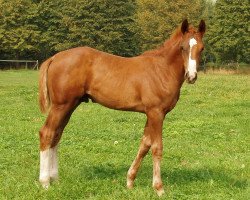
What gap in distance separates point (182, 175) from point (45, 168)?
235 cm

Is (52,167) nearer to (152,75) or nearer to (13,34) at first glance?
(152,75)

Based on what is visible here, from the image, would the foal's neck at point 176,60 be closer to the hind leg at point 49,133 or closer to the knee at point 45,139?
the hind leg at point 49,133

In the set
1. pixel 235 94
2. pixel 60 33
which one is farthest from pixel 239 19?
pixel 235 94

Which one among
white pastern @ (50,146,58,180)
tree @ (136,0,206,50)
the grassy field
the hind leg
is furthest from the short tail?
tree @ (136,0,206,50)

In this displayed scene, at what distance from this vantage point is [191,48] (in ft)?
19.7

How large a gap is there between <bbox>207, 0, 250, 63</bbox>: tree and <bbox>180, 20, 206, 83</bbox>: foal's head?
4754cm

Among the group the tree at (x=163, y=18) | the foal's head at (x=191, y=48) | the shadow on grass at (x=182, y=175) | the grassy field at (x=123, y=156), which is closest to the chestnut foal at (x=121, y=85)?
the foal's head at (x=191, y=48)

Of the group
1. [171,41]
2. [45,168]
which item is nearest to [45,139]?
[45,168]

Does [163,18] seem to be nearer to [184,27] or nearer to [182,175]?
[182,175]

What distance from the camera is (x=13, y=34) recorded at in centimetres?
5378

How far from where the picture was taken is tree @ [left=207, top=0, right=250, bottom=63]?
52469 millimetres

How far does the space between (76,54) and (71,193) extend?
213 centimetres

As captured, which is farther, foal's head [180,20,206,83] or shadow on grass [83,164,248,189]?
shadow on grass [83,164,248,189]

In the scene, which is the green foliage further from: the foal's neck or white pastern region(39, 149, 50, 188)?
the foal's neck
